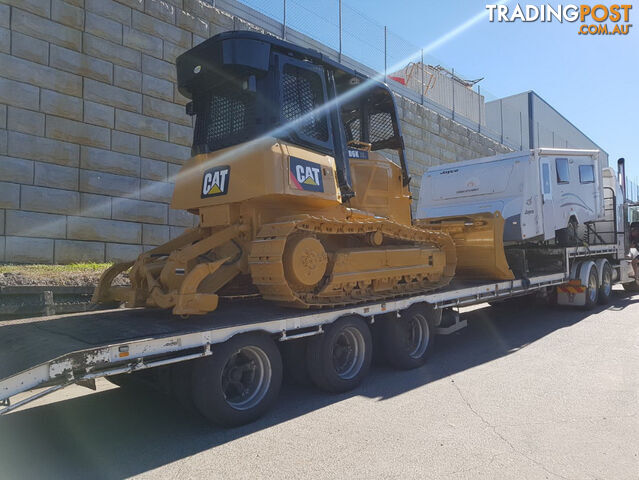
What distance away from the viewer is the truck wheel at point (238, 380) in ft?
12.9

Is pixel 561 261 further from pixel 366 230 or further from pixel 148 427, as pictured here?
pixel 148 427

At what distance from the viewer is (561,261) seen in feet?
32.5

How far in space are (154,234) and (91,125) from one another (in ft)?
7.30

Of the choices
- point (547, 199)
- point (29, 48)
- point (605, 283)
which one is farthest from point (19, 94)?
point (605, 283)

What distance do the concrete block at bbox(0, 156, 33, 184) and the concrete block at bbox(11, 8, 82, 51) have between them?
206 cm

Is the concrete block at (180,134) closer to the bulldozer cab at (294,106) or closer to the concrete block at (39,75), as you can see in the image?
the concrete block at (39,75)

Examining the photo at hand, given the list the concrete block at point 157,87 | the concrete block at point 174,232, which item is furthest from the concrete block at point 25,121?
the concrete block at point 174,232

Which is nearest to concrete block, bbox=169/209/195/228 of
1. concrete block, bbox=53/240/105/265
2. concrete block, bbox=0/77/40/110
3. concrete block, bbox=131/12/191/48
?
concrete block, bbox=53/240/105/265

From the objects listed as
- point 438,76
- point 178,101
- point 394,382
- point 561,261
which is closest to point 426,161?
point 438,76

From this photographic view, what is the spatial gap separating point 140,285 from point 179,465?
7.67 feet

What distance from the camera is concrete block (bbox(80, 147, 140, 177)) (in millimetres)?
8211

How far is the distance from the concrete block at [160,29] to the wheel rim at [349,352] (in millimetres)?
7262

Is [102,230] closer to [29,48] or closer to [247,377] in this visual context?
[29,48]

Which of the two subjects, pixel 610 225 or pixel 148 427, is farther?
pixel 610 225
